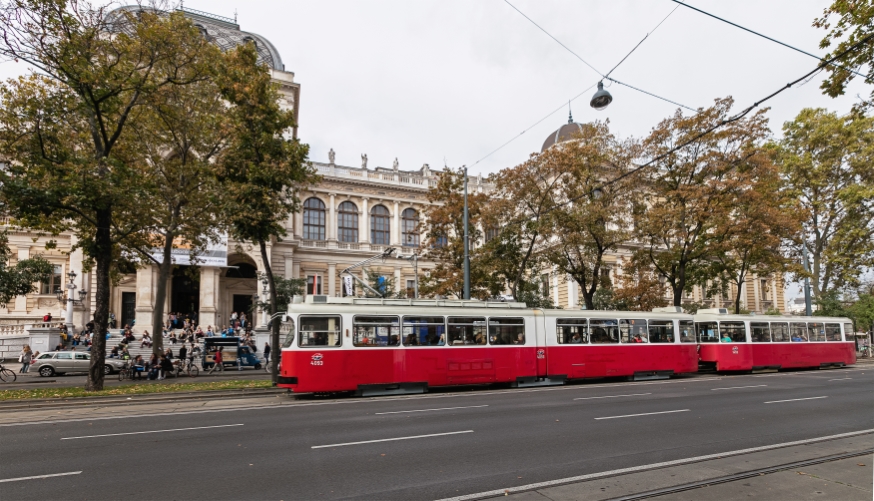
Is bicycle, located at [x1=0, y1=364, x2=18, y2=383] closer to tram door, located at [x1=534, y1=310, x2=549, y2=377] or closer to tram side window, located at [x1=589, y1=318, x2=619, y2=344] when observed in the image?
tram door, located at [x1=534, y1=310, x2=549, y2=377]

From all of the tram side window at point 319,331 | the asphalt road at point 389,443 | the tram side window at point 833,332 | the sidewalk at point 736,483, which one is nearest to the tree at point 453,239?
the tram side window at point 319,331

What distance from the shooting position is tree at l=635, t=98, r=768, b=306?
26.8 metres

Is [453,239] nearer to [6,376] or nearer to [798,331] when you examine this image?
[798,331]

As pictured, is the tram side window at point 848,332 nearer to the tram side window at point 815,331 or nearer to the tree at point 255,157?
the tram side window at point 815,331

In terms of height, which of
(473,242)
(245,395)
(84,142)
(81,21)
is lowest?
(245,395)

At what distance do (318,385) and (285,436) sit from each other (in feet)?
20.8

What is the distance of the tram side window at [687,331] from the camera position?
23125mm

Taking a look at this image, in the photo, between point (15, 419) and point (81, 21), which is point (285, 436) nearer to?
point (15, 419)

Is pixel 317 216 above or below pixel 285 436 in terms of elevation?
above

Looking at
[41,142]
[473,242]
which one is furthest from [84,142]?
[473,242]

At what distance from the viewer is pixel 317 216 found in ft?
178

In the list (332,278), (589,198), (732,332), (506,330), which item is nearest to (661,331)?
(732,332)

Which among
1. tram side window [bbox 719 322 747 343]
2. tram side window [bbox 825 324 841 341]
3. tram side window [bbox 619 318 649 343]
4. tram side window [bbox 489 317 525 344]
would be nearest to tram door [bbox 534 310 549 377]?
tram side window [bbox 489 317 525 344]

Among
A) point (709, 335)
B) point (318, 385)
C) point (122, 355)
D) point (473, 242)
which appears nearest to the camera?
point (318, 385)
